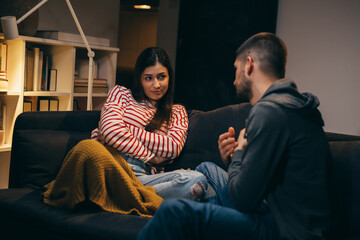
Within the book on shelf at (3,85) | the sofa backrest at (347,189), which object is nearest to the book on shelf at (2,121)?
the book on shelf at (3,85)

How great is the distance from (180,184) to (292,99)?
2.60 feet

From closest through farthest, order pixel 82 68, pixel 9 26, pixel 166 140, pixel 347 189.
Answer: pixel 347 189 < pixel 166 140 < pixel 9 26 < pixel 82 68

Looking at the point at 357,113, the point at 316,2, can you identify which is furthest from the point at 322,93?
the point at 316,2

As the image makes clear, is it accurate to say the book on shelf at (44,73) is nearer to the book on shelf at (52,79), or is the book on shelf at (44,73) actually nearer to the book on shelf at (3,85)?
the book on shelf at (52,79)

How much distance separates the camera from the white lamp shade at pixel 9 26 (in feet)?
7.61

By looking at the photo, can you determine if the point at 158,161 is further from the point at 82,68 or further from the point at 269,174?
the point at 82,68

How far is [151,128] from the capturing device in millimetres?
2307

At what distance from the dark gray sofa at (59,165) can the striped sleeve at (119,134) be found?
224 millimetres

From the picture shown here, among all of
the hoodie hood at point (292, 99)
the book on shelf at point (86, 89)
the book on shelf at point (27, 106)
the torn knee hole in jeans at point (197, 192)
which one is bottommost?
the torn knee hole in jeans at point (197, 192)

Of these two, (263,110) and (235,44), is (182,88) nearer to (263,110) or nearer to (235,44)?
(235,44)

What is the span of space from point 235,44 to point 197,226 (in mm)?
2564

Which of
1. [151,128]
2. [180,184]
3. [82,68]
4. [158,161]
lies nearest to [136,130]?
[151,128]

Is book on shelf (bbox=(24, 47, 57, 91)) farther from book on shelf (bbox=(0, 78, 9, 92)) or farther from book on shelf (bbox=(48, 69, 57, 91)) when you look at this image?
book on shelf (bbox=(0, 78, 9, 92))

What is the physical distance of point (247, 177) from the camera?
134 cm
